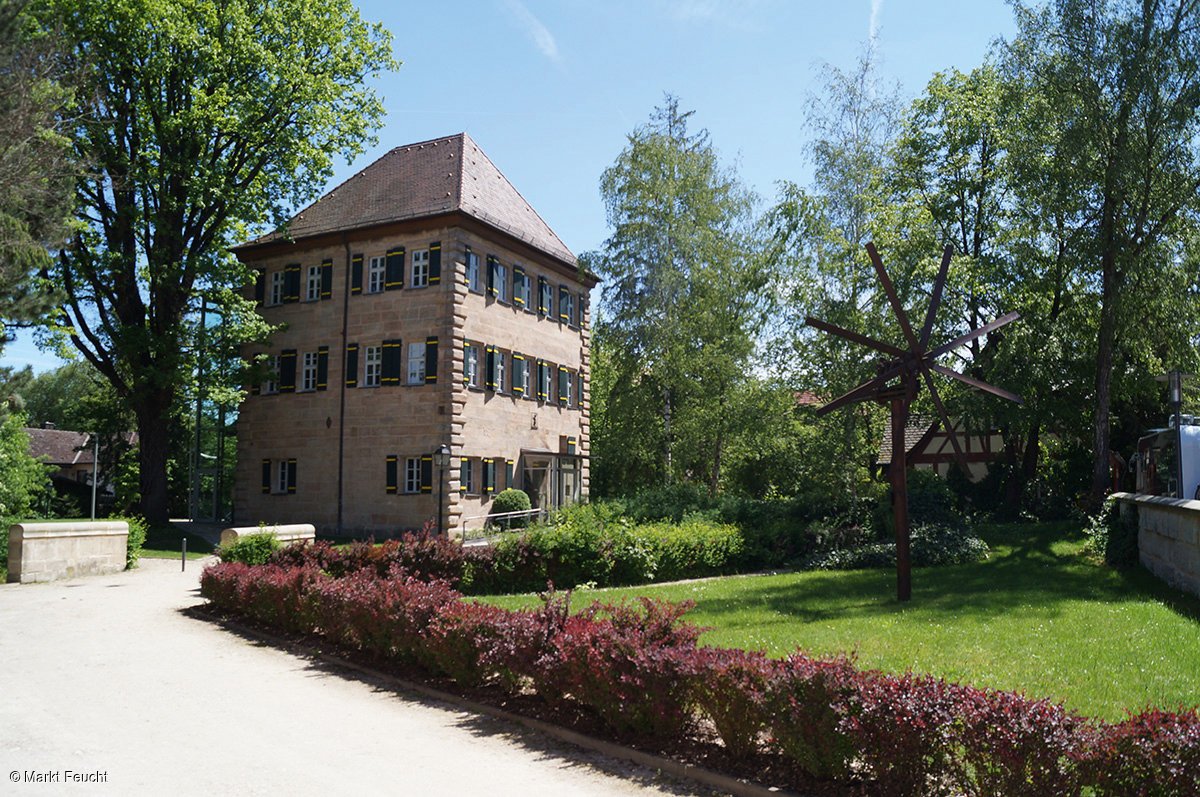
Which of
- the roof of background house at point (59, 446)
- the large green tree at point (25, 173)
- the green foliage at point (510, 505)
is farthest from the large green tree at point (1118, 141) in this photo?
the roof of background house at point (59, 446)

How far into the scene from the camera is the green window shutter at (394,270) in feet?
106

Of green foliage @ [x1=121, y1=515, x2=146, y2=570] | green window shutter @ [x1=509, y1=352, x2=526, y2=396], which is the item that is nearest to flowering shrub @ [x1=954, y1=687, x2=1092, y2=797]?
green foliage @ [x1=121, y1=515, x2=146, y2=570]

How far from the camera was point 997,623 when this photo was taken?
38.6ft

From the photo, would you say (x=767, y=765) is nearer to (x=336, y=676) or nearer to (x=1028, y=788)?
(x=1028, y=788)

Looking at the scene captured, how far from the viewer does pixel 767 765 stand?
6.90m

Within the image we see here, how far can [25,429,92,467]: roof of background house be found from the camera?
220ft

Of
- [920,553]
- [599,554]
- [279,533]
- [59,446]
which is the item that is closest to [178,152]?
[279,533]

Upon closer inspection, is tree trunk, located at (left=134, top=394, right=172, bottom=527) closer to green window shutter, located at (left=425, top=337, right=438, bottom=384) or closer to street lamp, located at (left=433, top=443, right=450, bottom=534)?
green window shutter, located at (left=425, top=337, right=438, bottom=384)

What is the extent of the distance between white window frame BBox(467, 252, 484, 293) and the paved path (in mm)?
20519

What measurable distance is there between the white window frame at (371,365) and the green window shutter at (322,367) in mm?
1823

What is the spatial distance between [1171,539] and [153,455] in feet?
96.0

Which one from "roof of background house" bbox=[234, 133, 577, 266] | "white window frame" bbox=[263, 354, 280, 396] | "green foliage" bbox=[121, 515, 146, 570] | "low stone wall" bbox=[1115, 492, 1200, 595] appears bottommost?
"green foliage" bbox=[121, 515, 146, 570]

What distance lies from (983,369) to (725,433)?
1102 cm

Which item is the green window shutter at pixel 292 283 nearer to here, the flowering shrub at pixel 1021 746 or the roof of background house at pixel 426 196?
the roof of background house at pixel 426 196
